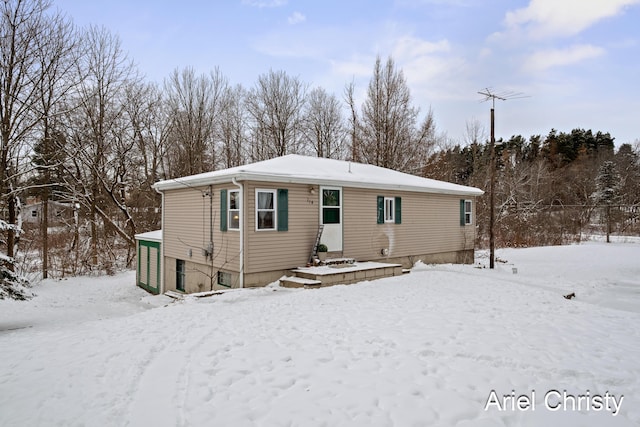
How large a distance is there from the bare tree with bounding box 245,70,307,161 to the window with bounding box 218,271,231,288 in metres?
16.3

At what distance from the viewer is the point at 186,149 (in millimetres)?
23047

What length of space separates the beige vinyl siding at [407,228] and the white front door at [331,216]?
0.24 meters

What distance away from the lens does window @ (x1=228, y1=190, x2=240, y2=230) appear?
9.20 meters

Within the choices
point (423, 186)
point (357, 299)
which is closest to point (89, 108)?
point (423, 186)

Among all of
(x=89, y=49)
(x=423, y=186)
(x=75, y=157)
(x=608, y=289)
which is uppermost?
(x=89, y=49)

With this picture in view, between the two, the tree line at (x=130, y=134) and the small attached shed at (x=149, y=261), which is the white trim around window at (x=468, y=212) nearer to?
the tree line at (x=130, y=134)

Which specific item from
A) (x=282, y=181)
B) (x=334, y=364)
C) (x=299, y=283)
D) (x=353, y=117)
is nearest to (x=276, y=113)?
(x=353, y=117)

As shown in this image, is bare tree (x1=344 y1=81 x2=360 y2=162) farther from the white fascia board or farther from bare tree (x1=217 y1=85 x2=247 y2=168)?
the white fascia board

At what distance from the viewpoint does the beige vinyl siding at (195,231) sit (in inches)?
370

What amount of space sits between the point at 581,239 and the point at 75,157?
27249 millimetres

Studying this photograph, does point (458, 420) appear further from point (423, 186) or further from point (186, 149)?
point (186, 149)

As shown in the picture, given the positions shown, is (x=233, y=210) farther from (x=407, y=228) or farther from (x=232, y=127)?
(x=232, y=127)

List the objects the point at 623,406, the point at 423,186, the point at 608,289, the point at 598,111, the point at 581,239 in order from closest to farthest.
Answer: the point at 623,406 < the point at 608,289 < the point at 423,186 < the point at 598,111 < the point at 581,239

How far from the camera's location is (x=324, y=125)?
2661 cm
